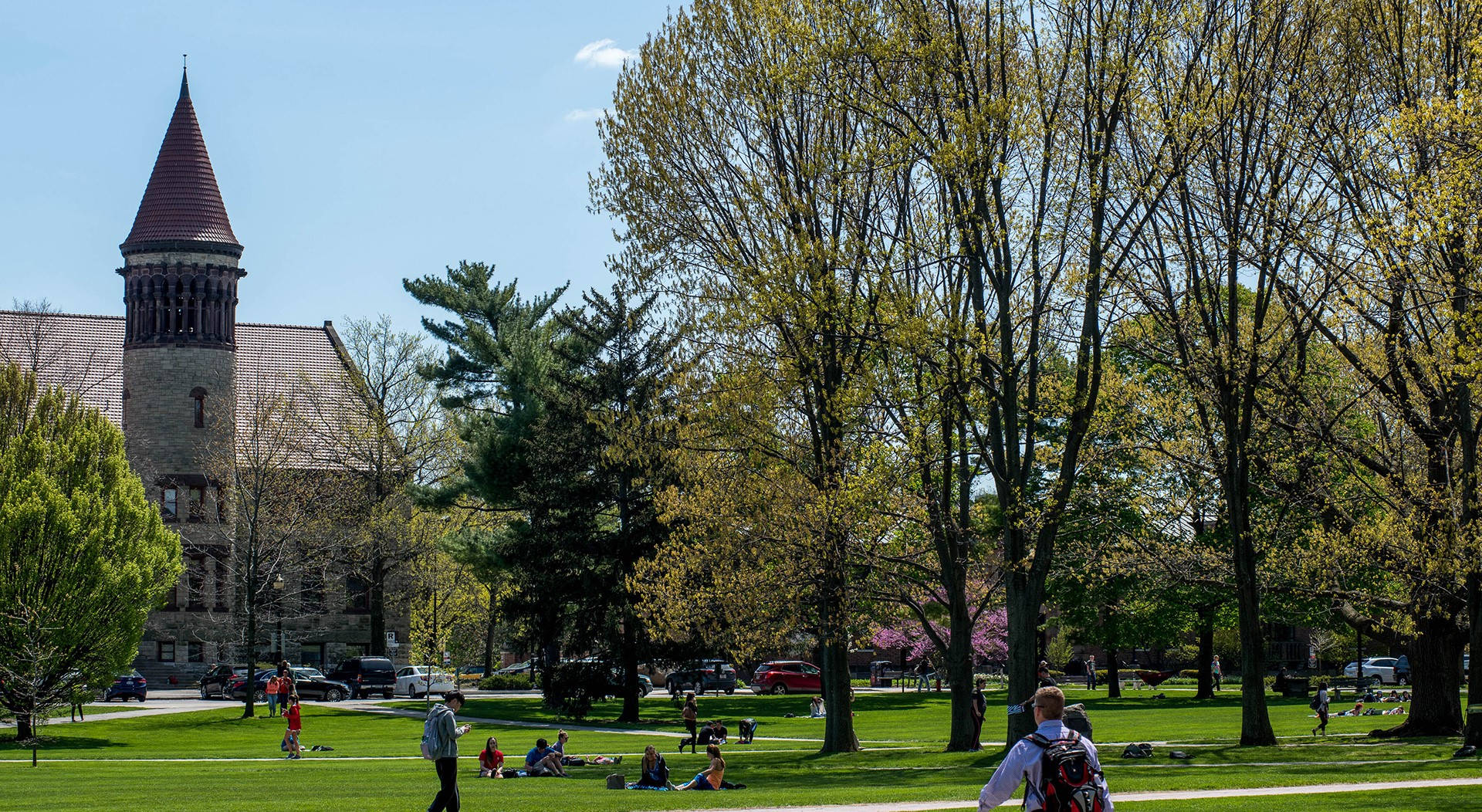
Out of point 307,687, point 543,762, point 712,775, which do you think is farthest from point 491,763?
point 307,687

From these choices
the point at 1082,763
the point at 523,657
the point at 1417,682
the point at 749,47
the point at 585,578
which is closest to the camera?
the point at 1082,763

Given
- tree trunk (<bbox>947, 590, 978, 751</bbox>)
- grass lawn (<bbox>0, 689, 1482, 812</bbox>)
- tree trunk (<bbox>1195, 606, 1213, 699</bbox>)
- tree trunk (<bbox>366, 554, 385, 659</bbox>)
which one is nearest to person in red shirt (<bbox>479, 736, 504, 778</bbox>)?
grass lawn (<bbox>0, 689, 1482, 812</bbox>)

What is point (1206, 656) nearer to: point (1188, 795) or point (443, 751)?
point (1188, 795)

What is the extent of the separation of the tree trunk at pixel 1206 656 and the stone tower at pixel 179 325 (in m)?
43.8

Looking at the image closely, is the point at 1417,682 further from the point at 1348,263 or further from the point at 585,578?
the point at 585,578

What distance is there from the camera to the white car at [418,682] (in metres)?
58.1

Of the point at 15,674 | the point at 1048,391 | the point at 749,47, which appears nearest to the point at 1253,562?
the point at 1048,391

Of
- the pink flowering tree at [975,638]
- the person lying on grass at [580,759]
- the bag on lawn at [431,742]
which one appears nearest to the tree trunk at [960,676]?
the person lying on grass at [580,759]

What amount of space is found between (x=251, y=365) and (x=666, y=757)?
5398 cm

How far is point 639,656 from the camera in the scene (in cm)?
4450

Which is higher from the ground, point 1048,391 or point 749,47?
point 749,47

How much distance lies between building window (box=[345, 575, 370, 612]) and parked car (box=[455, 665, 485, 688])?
18.8 ft

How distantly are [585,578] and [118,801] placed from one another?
81.2ft

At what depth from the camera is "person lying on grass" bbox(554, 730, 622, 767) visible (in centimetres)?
2677
